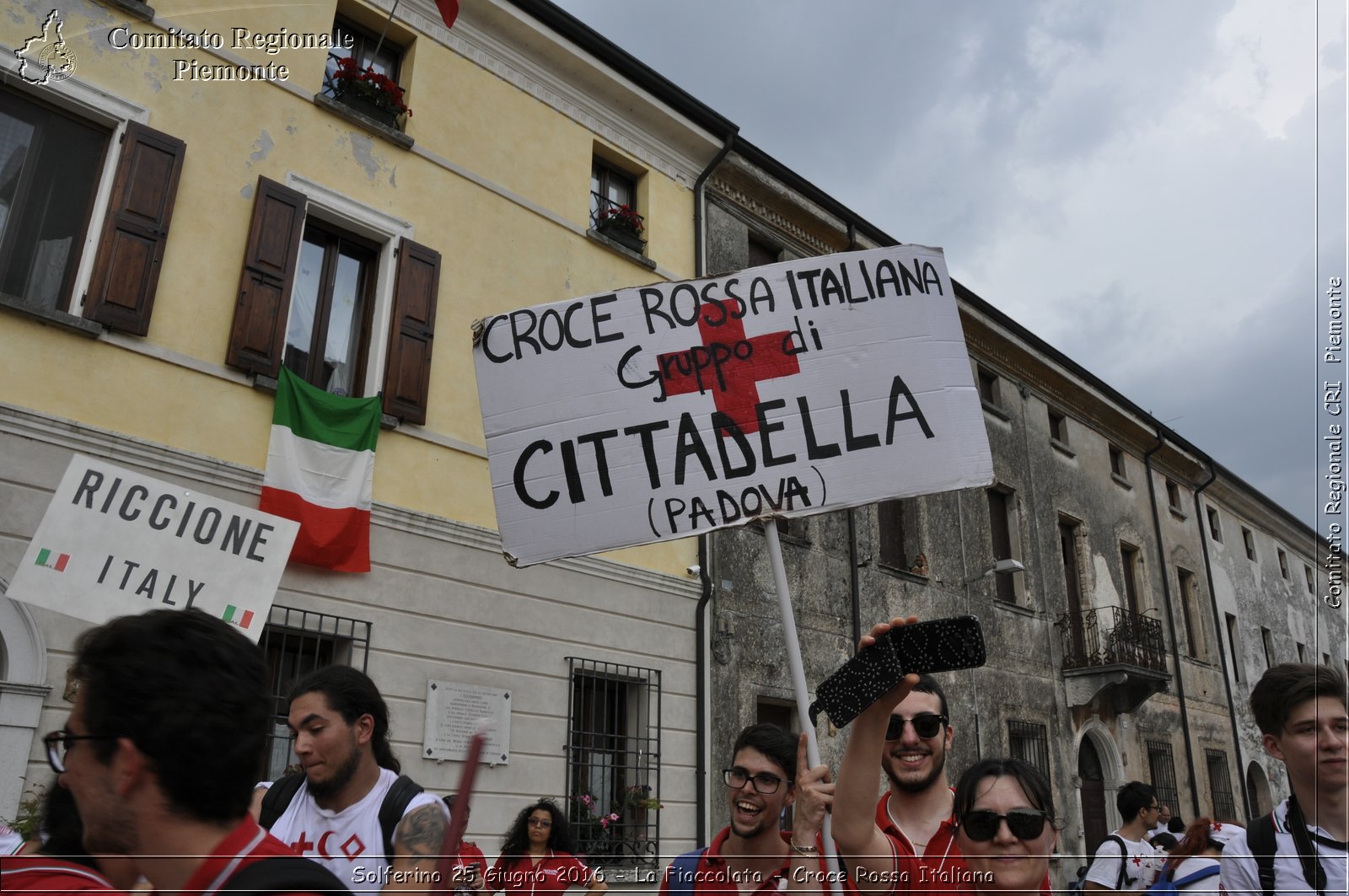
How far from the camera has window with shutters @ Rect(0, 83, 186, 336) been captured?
23.0 feet

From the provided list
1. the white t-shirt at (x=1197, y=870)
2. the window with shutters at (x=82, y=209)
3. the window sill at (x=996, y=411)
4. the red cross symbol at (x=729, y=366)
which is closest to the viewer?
the red cross symbol at (x=729, y=366)

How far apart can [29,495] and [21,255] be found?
6.38 ft

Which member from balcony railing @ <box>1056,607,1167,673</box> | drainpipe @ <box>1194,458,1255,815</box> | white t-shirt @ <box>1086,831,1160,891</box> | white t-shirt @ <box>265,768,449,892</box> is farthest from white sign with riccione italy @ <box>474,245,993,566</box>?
drainpipe @ <box>1194,458,1255,815</box>

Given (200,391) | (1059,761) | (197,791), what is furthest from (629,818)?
(1059,761)

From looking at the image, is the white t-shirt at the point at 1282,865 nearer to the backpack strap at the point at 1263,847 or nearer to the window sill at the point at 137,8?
the backpack strap at the point at 1263,847

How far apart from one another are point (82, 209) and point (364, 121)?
9.02 ft

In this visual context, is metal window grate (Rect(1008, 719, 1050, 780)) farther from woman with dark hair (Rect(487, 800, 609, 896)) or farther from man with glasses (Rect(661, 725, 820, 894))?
man with glasses (Rect(661, 725, 820, 894))

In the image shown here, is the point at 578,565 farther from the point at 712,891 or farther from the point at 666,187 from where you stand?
the point at 712,891

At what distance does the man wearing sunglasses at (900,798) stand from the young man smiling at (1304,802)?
0.87 m

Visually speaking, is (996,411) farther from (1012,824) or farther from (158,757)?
(158,757)

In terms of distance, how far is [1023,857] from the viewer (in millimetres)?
2467

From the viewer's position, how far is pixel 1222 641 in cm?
2238

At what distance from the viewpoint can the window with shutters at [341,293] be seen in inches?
318

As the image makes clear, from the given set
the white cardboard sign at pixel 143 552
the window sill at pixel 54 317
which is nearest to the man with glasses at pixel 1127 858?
the white cardboard sign at pixel 143 552
